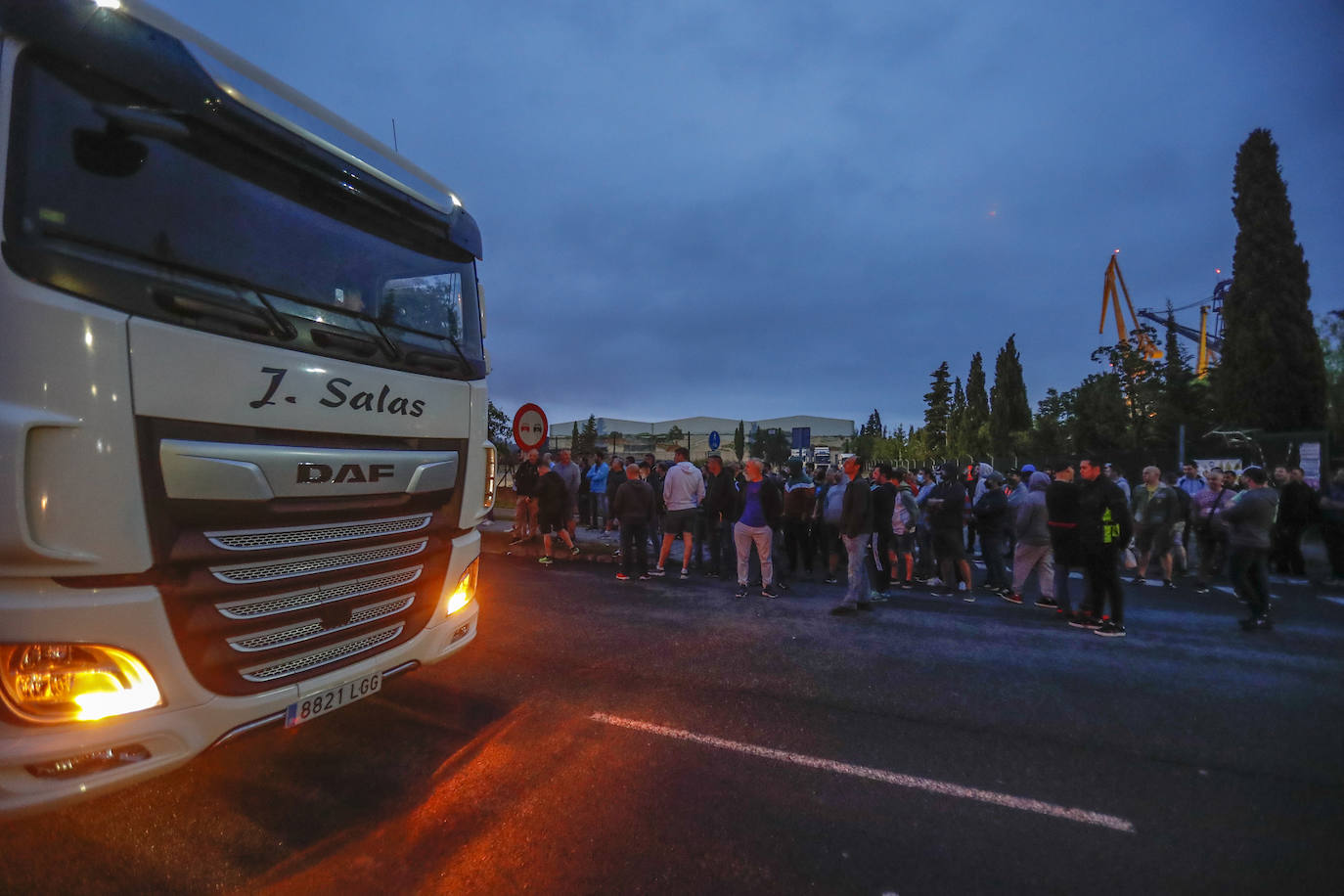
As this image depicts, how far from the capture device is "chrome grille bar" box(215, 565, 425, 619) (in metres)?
2.32

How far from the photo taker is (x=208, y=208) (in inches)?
93.7

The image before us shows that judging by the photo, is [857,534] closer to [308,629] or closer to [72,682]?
[308,629]

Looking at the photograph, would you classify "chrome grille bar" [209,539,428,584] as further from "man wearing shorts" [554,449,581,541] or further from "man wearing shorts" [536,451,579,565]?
"man wearing shorts" [554,449,581,541]

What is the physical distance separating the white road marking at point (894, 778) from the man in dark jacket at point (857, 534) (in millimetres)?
3523

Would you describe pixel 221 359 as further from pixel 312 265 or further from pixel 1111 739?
pixel 1111 739

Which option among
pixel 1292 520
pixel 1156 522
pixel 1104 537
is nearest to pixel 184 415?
pixel 1104 537

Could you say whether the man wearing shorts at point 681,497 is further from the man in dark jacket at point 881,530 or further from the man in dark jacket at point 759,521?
the man in dark jacket at point 881,530

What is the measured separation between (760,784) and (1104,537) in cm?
479

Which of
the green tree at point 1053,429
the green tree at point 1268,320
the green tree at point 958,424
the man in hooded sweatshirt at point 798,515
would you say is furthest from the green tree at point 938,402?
the man in hooded sweatshirt at point 798,515

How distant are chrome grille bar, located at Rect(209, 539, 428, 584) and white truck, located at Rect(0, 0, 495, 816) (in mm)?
12

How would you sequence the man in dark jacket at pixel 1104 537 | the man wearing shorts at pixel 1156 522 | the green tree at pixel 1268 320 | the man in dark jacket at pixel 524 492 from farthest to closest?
the green tree at pixel 1268 320
the man in dark jacket at pixel 524 492
the man wearing shorts at pixel 1156 522
the man in dark jacket at pixel 1104 537

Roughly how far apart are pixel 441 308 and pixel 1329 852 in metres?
4.93

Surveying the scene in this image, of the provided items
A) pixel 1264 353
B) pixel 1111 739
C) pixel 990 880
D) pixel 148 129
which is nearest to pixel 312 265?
pixel 148 129

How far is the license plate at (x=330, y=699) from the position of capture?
2432mm
